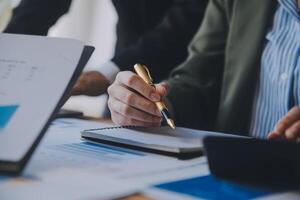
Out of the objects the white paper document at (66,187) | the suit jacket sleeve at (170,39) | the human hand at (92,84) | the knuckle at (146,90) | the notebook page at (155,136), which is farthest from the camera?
the suit jacket sleeve at (170,39)

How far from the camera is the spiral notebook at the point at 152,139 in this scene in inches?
26.3

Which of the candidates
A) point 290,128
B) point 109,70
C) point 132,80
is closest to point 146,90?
point 132,80

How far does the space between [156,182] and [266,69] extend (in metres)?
0.64

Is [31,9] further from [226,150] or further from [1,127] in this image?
[226,150]

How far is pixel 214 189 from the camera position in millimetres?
516

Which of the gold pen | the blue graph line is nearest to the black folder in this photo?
the blue graph line

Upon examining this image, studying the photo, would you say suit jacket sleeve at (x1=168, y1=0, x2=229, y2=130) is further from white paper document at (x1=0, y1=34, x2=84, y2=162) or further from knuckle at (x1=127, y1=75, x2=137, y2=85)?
white paper document at (x1=0, y1=34, x2=84, y2=162)

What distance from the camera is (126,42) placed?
64.0 inches

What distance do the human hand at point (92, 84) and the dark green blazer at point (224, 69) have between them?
173 millimetres

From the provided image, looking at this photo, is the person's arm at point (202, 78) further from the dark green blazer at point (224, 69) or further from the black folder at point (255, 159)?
the black folder at point (255, 159)

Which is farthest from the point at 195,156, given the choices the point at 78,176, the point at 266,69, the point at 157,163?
the point at 266,69

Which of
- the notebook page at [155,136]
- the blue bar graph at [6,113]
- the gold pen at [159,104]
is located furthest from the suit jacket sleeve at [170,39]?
the blue bar graph at [6,113]

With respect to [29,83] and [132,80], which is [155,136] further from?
[29,83]

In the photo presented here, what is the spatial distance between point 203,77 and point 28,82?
677 mm
